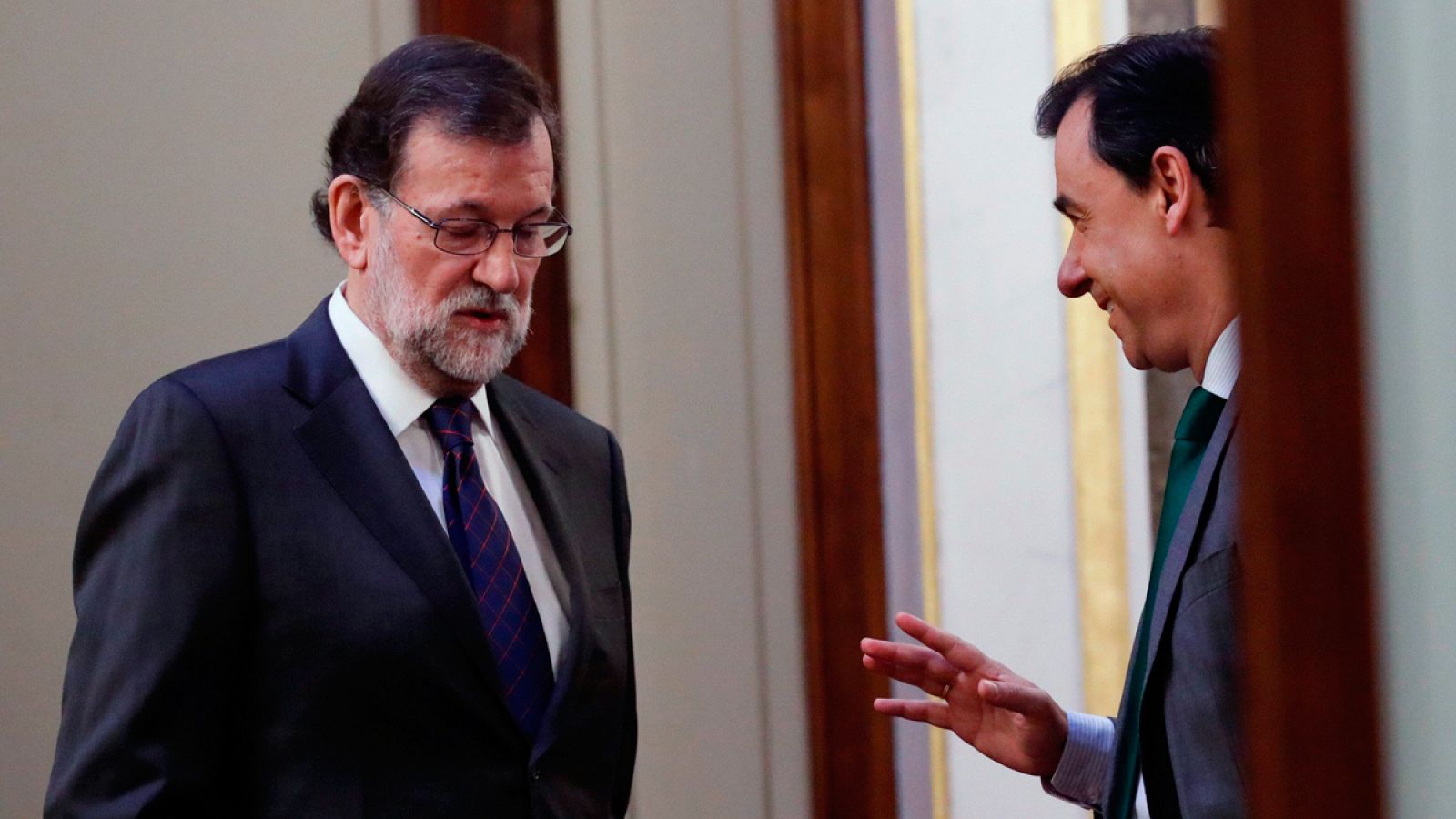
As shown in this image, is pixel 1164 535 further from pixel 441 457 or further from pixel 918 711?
pixel 441 457

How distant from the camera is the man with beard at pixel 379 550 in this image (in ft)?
5.15

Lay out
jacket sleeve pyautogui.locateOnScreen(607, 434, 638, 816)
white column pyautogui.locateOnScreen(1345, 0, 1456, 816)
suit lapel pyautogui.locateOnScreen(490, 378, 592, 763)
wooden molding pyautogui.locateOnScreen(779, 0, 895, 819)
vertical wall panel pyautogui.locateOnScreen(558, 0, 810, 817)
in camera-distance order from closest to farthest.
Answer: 1. white column pyautogui.locateOnScreen(1345, 0, 1456, 816)
2. suit lapel pyautogui.locateOnScreen(490, 378, 592, 763)
3. jacket sleeve pyautogui.locateOnScreen(607, 434, 638, 816)
4. vertical wall panel pyautogui.locateOnScreen(558, 0, 810, 817)
5. wooden molding pyautogui.locateOnScreen(779, 0, 895, 819)

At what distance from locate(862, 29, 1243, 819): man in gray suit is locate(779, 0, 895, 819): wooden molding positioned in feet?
4.71

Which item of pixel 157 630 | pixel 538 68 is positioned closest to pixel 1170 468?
pixel 157 630

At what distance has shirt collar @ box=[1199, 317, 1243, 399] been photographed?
166 centimetres

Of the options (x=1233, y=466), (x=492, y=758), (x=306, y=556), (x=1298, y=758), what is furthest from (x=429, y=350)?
(x=1298, y=758)

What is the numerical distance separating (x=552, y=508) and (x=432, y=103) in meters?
0.58

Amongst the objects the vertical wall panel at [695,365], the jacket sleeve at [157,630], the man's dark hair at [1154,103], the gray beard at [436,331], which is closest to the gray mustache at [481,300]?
the gray beard at [436,331]

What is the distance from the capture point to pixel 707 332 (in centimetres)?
337

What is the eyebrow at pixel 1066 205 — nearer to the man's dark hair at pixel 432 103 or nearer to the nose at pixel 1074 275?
the nose at pixel 1074 275

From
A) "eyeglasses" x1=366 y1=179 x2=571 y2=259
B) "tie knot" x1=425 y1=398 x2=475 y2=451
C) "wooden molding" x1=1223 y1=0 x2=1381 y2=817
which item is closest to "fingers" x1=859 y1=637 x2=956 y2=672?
"tie knot" x1=425 y1=398 x2=475 y2=451

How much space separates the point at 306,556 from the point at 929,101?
2149 mm

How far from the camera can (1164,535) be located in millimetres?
1686

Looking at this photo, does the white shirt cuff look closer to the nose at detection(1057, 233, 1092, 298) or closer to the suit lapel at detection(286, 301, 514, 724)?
the nose at detection(1057, 233, 1092, 298)
